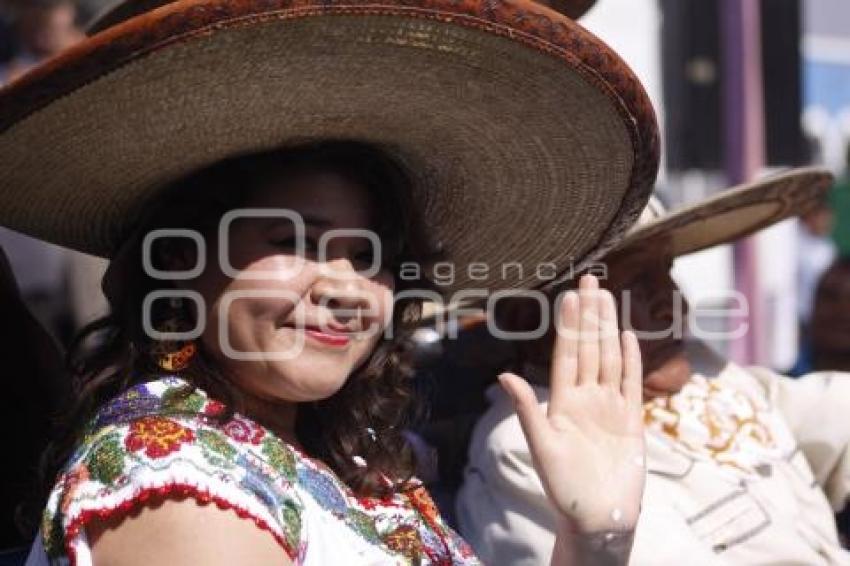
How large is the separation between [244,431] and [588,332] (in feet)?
1.49

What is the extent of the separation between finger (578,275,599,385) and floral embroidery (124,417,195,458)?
501mm

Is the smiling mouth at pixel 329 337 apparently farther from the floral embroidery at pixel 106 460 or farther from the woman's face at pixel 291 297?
the floral embroidery at pixel 106 460

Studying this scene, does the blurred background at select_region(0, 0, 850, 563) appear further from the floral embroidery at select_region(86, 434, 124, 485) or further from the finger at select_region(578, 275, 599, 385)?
the floral embroidery at select_region(86, 434, 124, 485)

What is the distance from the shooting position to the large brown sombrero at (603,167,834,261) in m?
1.99

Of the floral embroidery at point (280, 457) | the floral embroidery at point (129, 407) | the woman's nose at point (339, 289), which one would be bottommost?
the floral embroidery at point (280, 457)

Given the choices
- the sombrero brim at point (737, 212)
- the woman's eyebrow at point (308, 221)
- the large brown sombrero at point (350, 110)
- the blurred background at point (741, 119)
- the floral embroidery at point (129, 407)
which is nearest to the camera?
the large brown sombrero at point (350, 110)

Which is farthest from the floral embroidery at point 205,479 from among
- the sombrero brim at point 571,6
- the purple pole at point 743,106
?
the purple pole at point 743,106

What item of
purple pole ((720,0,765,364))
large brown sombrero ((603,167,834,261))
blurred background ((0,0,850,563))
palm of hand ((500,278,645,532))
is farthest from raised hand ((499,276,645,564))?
Answer: purple pole ((720,0,765,364))

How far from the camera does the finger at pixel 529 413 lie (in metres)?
1.36

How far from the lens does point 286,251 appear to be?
53.7 inches

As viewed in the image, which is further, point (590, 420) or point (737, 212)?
point (737, 212)

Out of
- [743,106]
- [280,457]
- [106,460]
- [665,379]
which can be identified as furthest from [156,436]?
[743,106]

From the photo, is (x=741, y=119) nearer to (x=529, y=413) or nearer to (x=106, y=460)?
(x=529, y=413)

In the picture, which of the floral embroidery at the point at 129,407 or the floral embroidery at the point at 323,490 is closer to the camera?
Result: the floral embroidery at the point at 129,407
